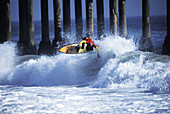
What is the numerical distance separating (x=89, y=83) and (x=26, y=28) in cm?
668

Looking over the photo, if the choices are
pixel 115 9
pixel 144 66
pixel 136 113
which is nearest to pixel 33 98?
pixel 136 113

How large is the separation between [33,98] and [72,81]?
2.74 metres

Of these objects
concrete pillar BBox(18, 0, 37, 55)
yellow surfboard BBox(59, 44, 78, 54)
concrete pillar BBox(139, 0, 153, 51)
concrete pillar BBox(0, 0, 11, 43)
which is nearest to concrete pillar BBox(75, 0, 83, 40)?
concrete pillar BBox(18, 0, 37, 55)

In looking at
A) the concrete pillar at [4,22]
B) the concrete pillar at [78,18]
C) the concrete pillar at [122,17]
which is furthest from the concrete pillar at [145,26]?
the concrete pillar at [4,22]

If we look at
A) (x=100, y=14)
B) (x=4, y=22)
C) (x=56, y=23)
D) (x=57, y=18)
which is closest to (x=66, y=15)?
(x=57, y=18)

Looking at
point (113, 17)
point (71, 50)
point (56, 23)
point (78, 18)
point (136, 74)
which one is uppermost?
point (78, 18)

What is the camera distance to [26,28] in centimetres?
1424

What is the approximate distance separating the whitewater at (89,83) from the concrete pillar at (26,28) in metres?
1.35

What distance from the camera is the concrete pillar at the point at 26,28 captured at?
46.3 ft

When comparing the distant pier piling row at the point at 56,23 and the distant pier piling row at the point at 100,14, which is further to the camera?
the distant pier piling row at the point at 100,14

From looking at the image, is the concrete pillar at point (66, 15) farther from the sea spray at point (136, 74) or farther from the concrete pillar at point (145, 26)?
the sea spray at point (136, 74)

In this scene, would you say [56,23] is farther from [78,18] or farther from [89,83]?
[89,83]

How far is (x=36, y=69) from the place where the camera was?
10.3 meters

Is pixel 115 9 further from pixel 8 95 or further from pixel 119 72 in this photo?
pixel 8 95
